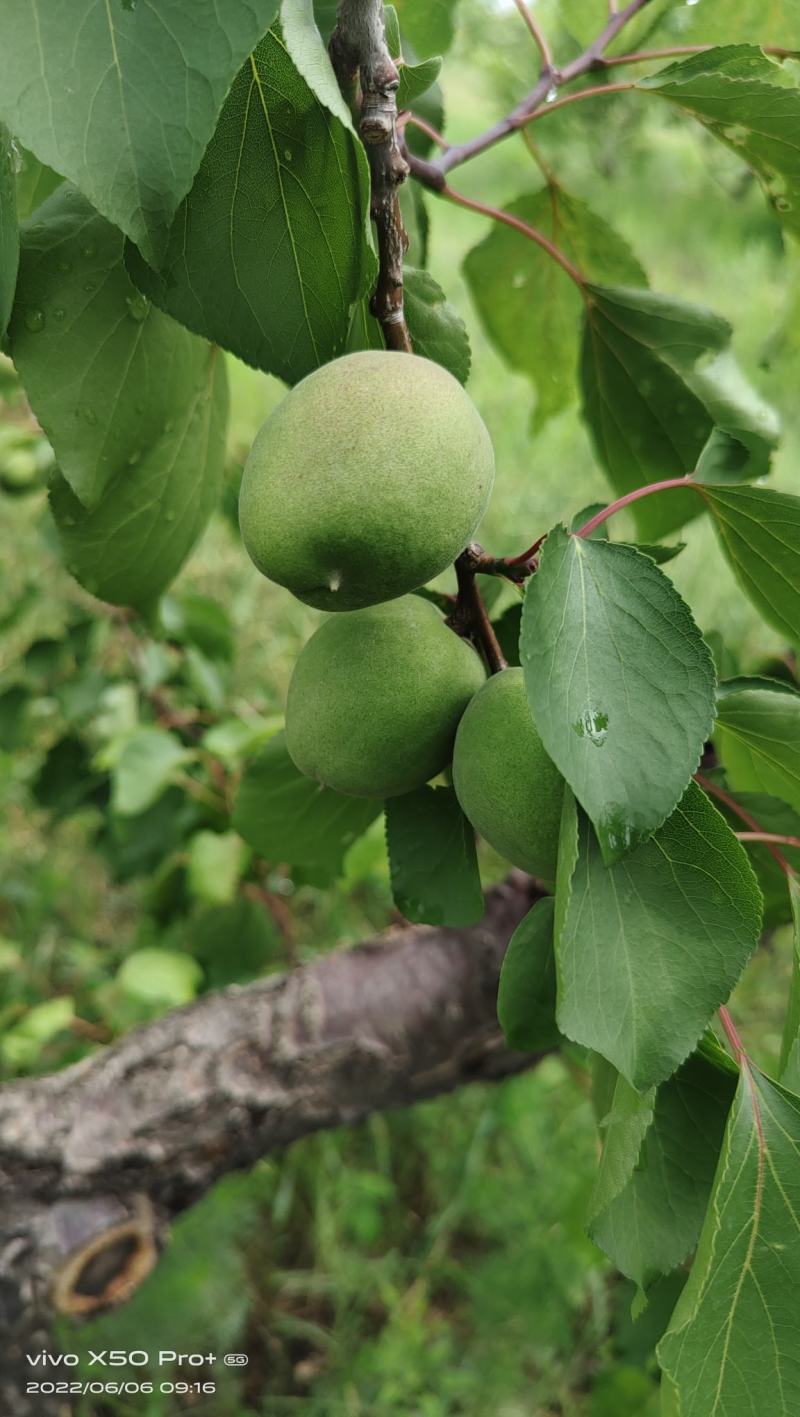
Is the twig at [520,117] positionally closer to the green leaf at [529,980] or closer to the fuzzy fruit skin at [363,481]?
the fuzzy fruit skin at [363,481]

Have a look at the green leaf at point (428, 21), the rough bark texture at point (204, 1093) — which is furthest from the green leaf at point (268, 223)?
the rough bark texture at point (204, 1093)

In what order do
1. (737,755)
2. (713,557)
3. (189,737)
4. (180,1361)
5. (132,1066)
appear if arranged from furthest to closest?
(713,557), (189,737), (180,1361), (132,1066), (737,755)

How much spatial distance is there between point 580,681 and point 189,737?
1.46 metres

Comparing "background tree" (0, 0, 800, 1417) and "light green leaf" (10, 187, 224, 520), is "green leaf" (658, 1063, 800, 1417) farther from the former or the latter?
"light green leaf" (10, 187, 224, 520)

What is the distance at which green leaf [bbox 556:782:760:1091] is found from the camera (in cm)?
59

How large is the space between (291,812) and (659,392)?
1.63 feet

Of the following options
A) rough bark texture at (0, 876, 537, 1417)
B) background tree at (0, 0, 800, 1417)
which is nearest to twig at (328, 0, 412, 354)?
background tree at (0, 0, 800, 1417)

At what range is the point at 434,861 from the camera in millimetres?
809

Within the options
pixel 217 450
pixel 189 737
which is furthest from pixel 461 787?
pixel 189 737

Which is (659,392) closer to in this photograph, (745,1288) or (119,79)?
(119,79)

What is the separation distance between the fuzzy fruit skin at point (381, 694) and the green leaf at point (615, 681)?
11 centimetres

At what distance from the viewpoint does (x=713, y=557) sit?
3420mm

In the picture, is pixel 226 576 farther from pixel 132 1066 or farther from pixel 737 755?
pixel 737 755

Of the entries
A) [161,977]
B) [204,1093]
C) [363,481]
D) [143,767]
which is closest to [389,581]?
[363,481]
